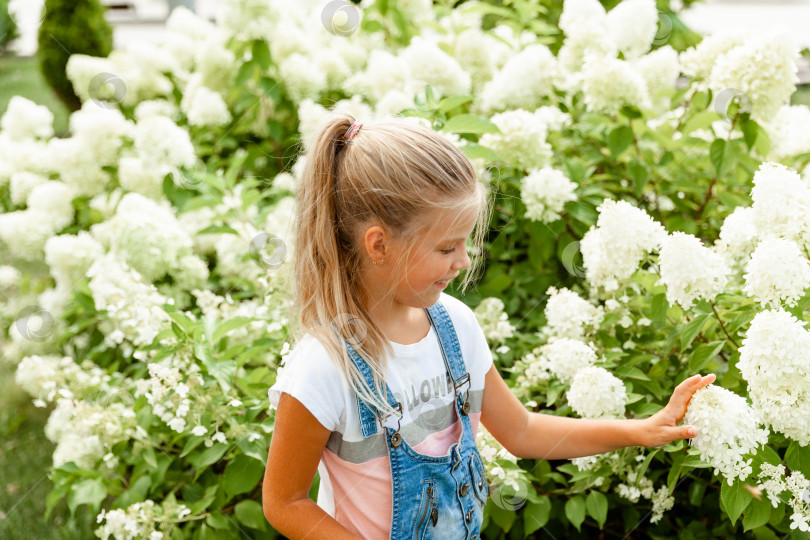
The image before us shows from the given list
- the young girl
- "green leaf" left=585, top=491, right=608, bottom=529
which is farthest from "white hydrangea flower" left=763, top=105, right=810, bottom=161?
the young girl

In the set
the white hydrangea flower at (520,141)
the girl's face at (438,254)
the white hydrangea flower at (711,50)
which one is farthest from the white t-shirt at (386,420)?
the white hydrangea flower at (711,50)

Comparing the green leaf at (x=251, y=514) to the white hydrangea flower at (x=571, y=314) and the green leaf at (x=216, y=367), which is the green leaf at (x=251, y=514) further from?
the white hydrangea flower at (x=571, y=314)

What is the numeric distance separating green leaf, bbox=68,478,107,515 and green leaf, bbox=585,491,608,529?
1.34 meters

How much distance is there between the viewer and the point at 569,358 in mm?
1989

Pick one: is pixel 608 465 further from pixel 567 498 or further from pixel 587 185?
pixel 587 185

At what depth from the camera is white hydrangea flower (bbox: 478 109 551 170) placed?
2.48 meters

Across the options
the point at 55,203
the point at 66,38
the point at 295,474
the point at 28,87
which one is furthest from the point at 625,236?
the point at 28,87

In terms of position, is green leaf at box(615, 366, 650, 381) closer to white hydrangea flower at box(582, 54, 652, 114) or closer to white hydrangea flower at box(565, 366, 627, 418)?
white hydrangea flower at box(565, 366, 627, 418)

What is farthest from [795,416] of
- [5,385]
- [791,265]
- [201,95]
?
[5,385]

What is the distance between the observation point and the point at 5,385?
156 inches

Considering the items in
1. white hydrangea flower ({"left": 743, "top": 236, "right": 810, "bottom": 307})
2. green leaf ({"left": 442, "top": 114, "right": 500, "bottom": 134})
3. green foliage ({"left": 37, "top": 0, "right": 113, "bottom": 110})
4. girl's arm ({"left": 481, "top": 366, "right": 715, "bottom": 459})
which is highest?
white hydrangea flower ({"left": 743, "top": 236, "right": 810, "bottom": 307})

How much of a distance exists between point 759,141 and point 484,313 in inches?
40.0

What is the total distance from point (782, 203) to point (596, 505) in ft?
2.83

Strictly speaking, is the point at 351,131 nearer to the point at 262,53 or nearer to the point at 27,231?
the point at 262,53
